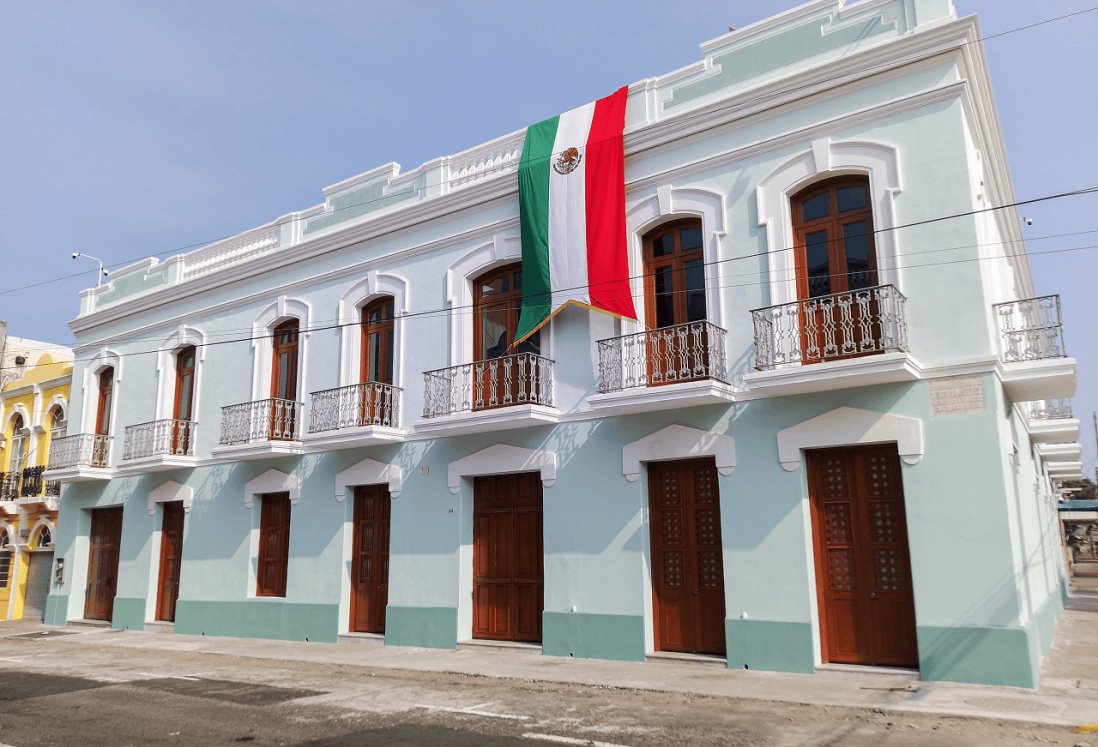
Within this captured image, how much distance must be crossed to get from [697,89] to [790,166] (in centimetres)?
211

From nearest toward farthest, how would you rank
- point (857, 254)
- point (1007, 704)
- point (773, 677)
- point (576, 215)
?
point (1007, 704)
point (773, 677)
point (857, 254)
point (576, 215)

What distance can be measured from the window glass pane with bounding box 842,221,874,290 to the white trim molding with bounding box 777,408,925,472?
1.66 metres

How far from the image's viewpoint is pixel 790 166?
11258mm

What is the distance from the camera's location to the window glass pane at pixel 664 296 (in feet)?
40.5

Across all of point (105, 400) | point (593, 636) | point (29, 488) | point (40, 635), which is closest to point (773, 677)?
point (593, 636)

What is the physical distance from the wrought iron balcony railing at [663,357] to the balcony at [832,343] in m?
0.64

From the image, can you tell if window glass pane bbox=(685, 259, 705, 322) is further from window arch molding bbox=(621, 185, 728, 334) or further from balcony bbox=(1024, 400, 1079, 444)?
balcony bbox=(1024, 400, 1079, 444)

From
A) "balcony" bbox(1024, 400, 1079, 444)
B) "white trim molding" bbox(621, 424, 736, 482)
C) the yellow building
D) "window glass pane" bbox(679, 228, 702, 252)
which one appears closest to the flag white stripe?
"window glass pane" bbox(679, 228, 702, 252)

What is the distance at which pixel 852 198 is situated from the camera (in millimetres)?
11023

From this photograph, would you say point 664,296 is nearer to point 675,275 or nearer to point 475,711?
point 675,275

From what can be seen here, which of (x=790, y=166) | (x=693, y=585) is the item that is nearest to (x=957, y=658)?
(x=693, y=585)

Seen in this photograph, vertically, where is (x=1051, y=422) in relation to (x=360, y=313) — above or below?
below

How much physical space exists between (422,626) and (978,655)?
819 cm

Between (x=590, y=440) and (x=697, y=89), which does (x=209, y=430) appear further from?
(x=697, y=89)
